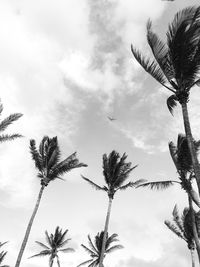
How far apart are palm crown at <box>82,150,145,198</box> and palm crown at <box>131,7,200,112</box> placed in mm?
14998

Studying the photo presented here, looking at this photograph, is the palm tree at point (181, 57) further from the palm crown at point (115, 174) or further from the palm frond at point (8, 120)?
the palm crown at point (115, 174)

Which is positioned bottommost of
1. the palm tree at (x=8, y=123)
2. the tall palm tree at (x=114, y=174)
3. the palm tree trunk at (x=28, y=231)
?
the palm tree trunk at (x=28, y=231)

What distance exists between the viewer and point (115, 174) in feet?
80.2

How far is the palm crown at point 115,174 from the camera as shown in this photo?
2430 centimetres

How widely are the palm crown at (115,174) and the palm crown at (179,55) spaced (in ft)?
49.2

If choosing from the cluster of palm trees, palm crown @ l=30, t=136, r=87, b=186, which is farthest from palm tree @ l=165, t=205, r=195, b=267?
palm crown @ l=30, t=136, r=87, b=186

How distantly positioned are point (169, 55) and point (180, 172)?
9.21 m

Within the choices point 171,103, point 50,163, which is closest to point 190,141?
point 171,103

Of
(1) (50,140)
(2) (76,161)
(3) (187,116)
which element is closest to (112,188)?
(2) (76,161)

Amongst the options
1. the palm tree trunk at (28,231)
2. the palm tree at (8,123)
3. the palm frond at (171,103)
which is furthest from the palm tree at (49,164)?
the palm frond at (171,103)

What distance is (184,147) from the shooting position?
56.2 feet

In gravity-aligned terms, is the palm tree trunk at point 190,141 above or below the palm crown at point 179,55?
below

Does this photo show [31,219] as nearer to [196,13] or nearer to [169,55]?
[169,55]

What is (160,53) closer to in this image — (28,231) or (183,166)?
(183,166)
